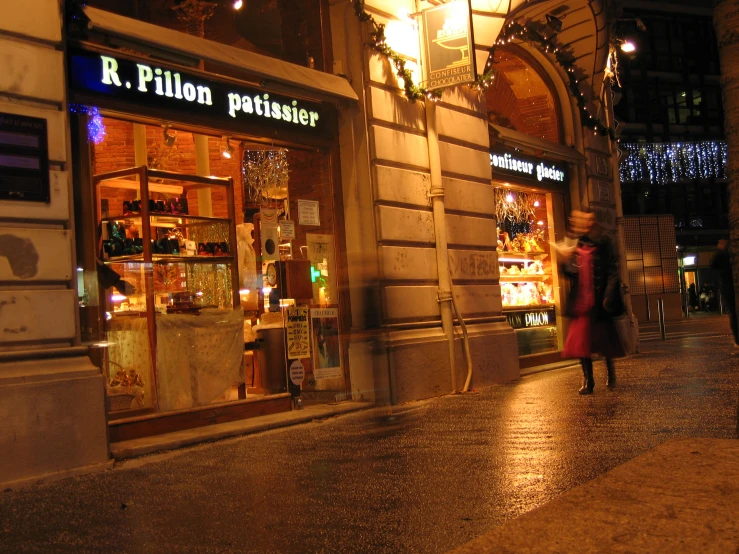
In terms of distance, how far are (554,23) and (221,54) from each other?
28.6 ft

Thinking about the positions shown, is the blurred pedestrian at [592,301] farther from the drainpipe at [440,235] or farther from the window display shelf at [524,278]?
the window display shelf at [524,278]

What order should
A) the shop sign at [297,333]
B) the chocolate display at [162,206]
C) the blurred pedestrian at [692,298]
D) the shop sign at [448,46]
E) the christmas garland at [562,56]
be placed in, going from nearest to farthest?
the chocolate display at [162,206] → the shop sign at [297,333] → the shop sign at [448,46] → the christmas garland at [562,56] → the blurred pedestrian at [692,298]

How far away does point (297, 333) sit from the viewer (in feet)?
34.4

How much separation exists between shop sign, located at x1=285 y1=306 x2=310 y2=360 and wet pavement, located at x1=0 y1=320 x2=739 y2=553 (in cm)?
108

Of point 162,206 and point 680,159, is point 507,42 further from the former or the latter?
point 680,159

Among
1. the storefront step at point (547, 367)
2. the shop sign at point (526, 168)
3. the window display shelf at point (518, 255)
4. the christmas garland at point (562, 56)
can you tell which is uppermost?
the christmas garland at point (562, 56)

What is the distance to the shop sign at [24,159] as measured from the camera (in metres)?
6.85

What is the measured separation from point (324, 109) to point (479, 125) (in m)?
3.00

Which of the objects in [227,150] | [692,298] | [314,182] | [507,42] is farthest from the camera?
[692,298]

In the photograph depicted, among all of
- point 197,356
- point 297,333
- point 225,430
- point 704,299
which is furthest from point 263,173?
point 704,299

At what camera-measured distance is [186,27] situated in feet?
32.0

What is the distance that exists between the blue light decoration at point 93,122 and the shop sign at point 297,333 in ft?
10.2

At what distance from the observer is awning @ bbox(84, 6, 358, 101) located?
7926 mm

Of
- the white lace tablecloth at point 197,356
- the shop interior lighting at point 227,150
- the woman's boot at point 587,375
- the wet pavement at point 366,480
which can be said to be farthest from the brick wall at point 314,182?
the woman's boot at point 587,375
